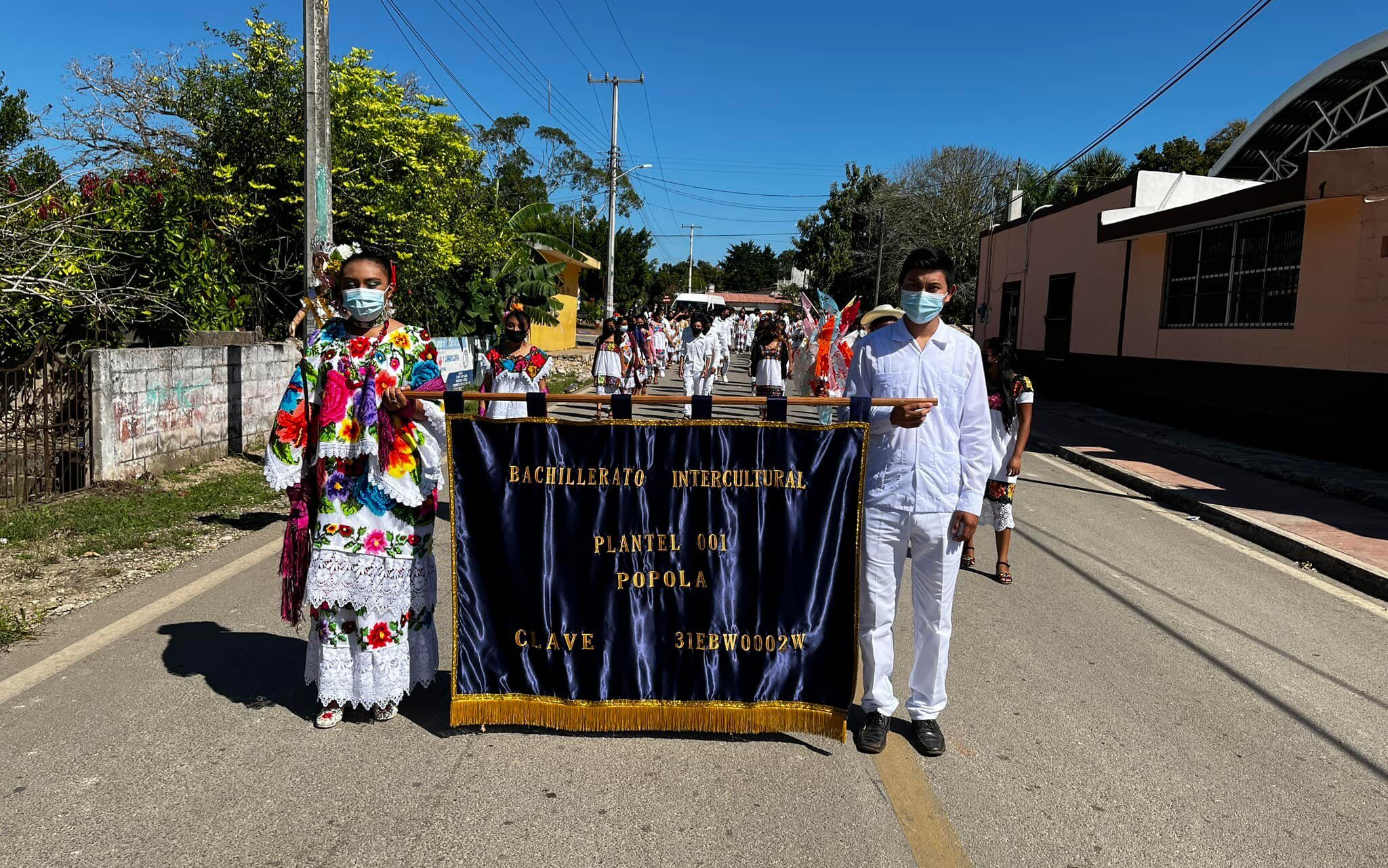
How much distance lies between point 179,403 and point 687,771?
25.7ft

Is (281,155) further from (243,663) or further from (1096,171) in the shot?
(1096,171)

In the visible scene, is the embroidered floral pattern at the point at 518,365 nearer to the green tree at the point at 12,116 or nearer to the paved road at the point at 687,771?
the paved road at the point at 687,771

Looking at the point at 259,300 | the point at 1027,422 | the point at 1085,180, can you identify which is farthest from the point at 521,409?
the point at 1085,180

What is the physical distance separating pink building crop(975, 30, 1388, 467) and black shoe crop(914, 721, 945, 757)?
35.5 ft

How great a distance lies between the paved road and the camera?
Answer: 3.04m

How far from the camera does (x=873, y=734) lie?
148 inches

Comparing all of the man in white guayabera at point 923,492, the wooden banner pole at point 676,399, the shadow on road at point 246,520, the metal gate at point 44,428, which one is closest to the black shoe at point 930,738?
the man in white guayabera at point 923,492

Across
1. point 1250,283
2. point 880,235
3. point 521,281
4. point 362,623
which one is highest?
point 880,235

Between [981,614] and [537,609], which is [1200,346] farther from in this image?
[537,609]

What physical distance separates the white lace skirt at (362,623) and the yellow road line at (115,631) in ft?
4.71

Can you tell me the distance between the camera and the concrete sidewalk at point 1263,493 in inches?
310

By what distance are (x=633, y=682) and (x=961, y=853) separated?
133 centimetres

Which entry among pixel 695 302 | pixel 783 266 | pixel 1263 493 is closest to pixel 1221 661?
pixel 1263 493

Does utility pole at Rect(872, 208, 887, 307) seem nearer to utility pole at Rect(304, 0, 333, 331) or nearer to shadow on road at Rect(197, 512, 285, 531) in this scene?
utility pole at Rect(304, 0, 333, 331)
